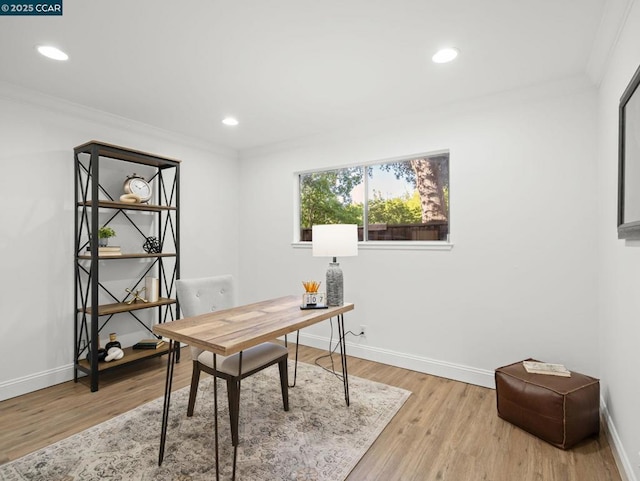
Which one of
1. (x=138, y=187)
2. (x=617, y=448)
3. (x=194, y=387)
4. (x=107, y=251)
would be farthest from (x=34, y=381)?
(x=617, y=448)

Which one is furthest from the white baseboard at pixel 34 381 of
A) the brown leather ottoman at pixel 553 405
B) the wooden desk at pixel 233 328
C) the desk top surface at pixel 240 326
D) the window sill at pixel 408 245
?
the brown leather ottoman at pixel 553 405

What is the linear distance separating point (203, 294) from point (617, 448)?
8.74ft

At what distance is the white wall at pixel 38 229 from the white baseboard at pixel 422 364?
255 cm

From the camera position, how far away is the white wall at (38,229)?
270 centimetres

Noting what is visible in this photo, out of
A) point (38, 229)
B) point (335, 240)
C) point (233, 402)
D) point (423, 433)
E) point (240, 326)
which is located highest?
point (38, 229)

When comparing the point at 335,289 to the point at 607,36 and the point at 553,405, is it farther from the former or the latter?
the point at 607,36

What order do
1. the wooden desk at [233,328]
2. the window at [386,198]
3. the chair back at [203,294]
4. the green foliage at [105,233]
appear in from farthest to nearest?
1. the window at [386,198]
2. the green foliage at [105,233]
3. the chair back at [203,294]
4. the wooden desk at [233,328]

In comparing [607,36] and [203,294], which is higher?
[607,36]

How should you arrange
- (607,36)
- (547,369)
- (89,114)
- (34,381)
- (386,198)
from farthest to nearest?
(386,198) → (89,114) → (34,381) → (547,369) → (607,36)

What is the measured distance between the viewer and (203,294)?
98.1 inches

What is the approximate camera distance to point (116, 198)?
11.0ft

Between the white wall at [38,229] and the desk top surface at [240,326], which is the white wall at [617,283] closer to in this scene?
the desk top surface at [240,326]

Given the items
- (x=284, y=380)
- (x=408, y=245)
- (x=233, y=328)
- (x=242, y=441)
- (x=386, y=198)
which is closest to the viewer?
(x=233, y=328)

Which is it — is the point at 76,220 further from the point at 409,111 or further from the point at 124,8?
the point at 409,111
